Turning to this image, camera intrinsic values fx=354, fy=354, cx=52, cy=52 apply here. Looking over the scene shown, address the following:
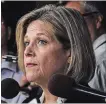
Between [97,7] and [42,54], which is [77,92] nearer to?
[42,54]

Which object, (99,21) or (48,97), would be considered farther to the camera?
(99,21)

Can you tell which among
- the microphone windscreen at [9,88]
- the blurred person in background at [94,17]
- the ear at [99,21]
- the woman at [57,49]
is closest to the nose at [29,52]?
the woman at [57,49]

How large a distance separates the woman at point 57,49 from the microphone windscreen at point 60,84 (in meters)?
0.38

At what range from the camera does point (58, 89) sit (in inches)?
Answer: 35.8

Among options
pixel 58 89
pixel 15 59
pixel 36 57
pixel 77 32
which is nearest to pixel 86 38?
pixel 77 32

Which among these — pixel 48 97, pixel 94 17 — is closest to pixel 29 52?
pixel 48 97

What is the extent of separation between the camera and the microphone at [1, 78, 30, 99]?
128 centimetres

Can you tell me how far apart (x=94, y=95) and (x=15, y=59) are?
31.2 inches

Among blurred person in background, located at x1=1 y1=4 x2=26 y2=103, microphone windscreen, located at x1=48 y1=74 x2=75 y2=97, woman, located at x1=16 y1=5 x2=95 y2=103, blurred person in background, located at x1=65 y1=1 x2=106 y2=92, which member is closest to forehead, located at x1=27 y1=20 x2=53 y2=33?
woman, located at x1=16 y1=5 x2=95 y2=103

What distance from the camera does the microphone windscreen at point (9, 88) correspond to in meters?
1.29

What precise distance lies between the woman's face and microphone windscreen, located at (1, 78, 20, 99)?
7 cm

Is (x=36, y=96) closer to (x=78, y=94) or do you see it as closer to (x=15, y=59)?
(x=15, y=59)

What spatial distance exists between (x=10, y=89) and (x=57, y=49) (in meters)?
0.25

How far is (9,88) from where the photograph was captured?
1.31 metres
